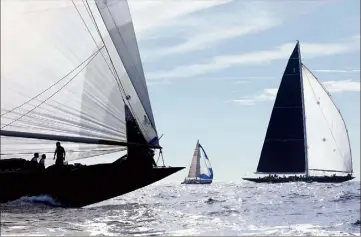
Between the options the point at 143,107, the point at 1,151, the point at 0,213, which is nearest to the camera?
the point at 0,213

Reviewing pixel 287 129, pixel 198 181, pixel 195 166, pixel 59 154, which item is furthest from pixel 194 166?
pixel 59 154

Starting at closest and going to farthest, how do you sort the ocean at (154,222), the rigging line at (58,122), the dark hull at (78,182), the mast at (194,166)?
the ocean at (154,222), the rigging line at (58,122), the dark hull at (78,182), the mast at (194,166)

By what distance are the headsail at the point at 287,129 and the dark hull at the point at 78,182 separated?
52.8 meters

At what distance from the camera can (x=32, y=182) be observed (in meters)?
23.9

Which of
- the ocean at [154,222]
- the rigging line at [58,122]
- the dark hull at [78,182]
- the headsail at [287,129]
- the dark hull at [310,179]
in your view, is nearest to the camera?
the ocean at [154,222]

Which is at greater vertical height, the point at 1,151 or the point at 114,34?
the point at 114,34

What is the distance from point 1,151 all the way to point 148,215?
568 cm

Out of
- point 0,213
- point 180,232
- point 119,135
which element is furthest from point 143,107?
point 180,232

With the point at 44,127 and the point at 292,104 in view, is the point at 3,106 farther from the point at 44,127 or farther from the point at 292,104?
the point at 292,104

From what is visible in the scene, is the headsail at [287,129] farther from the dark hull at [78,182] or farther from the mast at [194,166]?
the dark hull at [78,182]

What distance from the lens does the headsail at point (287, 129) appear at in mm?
77938

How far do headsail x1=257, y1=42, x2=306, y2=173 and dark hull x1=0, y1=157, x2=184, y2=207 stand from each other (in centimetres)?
5279

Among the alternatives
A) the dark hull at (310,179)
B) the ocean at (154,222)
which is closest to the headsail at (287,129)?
the dark hull at (310,179)

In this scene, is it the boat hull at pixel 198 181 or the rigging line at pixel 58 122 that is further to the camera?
the boat hull at pixel 198 181
